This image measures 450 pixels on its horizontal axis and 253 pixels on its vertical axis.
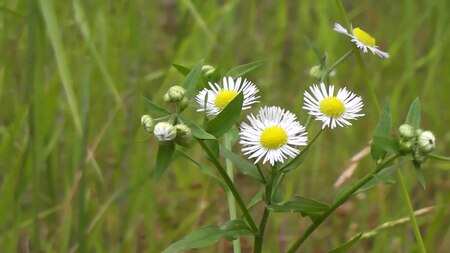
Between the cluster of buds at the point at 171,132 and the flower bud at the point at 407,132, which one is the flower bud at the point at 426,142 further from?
the cluster of buds at the point at 171,132

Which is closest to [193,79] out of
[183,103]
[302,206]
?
[183,103]

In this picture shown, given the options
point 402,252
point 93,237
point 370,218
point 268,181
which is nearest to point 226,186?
point 268,181

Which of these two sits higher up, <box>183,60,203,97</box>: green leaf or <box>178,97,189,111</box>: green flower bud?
<box>183,60,203,97</box>: green leaf

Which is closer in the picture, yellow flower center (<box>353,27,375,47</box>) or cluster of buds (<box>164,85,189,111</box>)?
cluster of buds (<box>164,85,189,111</box>)

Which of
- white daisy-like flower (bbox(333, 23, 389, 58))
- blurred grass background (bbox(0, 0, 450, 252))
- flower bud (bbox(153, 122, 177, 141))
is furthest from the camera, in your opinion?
blurred grass background (bbox(0, 0, 450, 252))

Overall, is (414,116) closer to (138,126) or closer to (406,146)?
(406,146)

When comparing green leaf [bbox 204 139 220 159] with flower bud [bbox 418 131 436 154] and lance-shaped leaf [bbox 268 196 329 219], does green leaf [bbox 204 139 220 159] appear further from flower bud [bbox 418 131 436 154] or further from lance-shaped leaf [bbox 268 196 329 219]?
flower bud [bbox 418 131 436 154]

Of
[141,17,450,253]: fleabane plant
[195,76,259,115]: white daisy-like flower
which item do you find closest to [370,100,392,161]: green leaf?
[141,17,450,253]: fleabane plant
